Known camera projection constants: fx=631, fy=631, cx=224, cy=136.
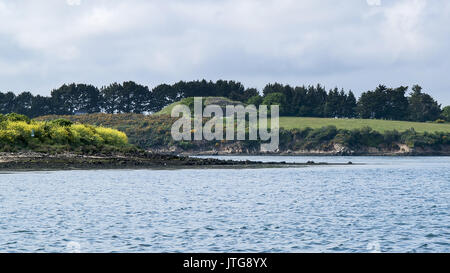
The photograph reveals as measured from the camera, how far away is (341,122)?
183375 mm

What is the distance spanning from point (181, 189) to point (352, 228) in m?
22.1

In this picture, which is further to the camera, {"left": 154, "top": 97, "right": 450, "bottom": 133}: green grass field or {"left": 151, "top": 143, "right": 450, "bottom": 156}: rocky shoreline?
{"left": 154, "top": 97, "right": 450, "bottom": 133}: green grass field

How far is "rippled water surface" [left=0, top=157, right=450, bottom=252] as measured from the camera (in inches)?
883

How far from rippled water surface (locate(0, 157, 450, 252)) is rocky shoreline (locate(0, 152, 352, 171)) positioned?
1239 cm

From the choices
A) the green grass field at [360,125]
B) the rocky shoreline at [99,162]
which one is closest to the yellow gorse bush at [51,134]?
the rocky shoreline at [99,162]

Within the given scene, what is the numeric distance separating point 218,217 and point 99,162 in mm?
42469

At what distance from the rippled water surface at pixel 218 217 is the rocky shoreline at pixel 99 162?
12388 mm

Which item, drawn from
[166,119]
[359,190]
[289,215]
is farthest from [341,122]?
[289,215]

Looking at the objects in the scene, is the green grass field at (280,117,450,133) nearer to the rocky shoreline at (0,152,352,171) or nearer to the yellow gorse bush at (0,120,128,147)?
the rocky shoreline at (0,152,352,171)

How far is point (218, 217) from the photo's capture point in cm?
3005

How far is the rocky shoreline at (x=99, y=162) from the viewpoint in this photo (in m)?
64.8

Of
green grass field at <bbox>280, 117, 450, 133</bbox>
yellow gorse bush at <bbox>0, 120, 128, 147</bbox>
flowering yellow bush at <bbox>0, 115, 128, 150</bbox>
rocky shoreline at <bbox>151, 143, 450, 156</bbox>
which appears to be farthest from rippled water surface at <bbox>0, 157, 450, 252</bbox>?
green grass field at <bbox>280, 117, 450, 133</bbox>

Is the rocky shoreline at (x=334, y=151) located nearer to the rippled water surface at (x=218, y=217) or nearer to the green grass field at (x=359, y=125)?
the green grass field at (x=359, y=125)

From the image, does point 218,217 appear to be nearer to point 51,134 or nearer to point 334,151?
point 51,134
